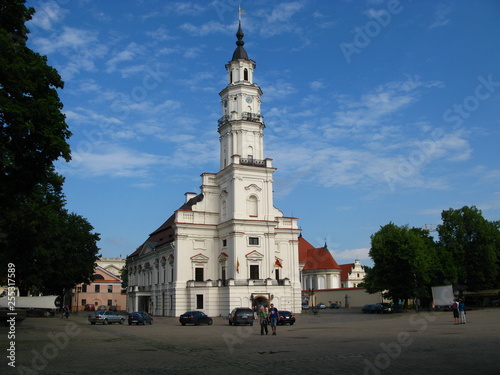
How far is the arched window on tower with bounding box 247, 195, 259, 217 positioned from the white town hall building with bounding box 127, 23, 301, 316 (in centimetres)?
12

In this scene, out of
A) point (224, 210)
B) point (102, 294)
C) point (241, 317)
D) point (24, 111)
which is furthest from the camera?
point (102, 294)

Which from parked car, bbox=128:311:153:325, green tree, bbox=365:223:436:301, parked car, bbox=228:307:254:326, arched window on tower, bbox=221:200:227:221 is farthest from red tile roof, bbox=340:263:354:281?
parked car, bbox=228:307:254:326

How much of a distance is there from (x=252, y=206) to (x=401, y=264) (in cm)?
1903

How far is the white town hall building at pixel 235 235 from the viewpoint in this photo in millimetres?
56594

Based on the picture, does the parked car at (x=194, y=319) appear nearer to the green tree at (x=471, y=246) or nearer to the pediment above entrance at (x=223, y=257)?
the pediment above entrance at (x=223, y=257)

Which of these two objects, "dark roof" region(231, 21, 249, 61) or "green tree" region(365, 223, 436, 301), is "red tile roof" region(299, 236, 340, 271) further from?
"dark roof" region(231, 21, 249, 61)

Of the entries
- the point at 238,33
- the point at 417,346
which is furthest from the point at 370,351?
the point at 238,33

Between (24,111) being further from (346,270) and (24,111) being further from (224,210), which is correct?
(346,270)

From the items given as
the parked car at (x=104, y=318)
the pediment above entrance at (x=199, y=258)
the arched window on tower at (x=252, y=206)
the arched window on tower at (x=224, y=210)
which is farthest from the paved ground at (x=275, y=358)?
the arched window on tower at (x=224, y=210)

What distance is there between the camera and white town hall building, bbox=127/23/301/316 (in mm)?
56594

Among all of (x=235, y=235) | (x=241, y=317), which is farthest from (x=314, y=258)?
(x=241, y=317)

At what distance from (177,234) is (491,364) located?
48.9m

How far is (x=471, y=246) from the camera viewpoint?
63.4 meters

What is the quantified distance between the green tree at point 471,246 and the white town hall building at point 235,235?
68.7ft
